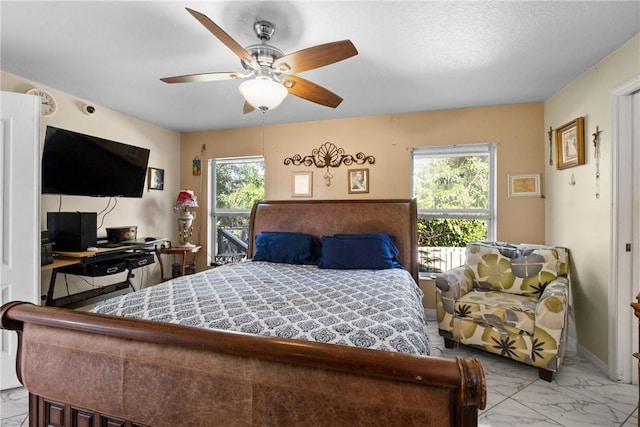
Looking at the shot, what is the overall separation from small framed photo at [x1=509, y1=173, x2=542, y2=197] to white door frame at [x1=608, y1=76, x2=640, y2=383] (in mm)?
975

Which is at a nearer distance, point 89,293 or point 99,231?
point 89,293

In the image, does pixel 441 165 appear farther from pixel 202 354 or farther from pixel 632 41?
pixel 202 354

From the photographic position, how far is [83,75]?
2.55 metres

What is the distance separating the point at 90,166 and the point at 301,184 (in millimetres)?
2247

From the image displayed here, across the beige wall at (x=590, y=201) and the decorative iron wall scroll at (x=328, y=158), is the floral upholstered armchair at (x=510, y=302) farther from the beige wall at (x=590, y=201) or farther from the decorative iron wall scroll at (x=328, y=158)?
the decorative iron wall scroll at (x=328, y=158)

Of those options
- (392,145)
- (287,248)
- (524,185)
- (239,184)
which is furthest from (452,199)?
(239,184)

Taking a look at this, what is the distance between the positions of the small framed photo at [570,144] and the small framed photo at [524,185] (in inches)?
11.9

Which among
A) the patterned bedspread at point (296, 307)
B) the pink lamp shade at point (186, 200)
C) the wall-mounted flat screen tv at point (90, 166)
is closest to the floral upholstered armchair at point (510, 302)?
the patterned bedspread at point (296, 307)

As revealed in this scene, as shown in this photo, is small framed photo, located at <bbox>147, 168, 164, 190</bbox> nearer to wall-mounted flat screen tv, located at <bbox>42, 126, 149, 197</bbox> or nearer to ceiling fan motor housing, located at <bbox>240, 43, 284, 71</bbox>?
wall-mounted flat screen tv, located at <bbox>42, 126, 149, 197</bbox>

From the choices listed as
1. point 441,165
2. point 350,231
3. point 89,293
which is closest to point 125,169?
point 89,293

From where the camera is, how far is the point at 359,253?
278 cm

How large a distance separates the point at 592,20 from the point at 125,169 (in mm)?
4190

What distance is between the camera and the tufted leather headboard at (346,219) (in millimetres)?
3139

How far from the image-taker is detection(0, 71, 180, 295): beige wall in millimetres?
2895
